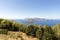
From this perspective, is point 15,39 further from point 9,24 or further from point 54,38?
point 9,24

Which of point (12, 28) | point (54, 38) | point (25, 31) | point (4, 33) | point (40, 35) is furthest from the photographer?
point (12, 28)

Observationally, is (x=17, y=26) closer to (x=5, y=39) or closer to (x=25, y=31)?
(x=25, y=31)

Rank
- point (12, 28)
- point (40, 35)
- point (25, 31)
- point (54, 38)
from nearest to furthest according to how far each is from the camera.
→ point (54, 38) < point (40, 35) < point (25, 31) < point (12, 28)

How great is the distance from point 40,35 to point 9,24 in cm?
539

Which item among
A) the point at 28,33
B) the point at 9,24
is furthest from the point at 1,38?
the point at 9,24

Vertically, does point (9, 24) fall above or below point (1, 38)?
above

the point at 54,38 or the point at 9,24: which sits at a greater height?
the point at 9,24

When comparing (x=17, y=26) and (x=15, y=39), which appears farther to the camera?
(x=17, y=26)

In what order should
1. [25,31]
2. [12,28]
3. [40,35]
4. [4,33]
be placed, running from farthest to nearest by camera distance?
[12,28] < [25,31] < [4,33] < [40,35]

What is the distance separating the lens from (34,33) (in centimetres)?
1120

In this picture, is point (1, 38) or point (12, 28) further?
point (12, 28)

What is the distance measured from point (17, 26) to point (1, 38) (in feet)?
14.9

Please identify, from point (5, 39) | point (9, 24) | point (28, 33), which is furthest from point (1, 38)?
point (9, 24)

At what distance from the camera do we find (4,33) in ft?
35.3
